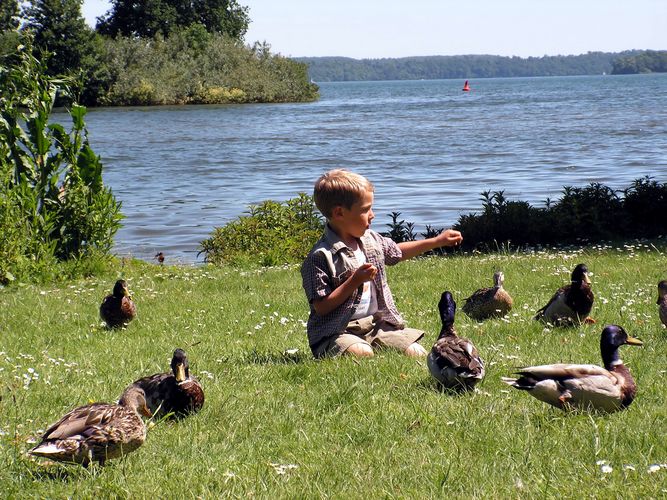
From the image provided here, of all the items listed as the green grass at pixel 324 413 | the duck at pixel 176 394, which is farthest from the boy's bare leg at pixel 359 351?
the duck at pixel 176 394

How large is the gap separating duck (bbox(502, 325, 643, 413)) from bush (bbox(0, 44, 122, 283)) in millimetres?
8981

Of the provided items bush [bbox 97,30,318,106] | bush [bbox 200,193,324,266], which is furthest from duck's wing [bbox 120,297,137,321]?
bush [bbox 97,30,318,106]

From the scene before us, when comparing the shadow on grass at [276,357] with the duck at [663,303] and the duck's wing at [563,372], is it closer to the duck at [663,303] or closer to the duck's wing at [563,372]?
the duck's wing at [563,372]

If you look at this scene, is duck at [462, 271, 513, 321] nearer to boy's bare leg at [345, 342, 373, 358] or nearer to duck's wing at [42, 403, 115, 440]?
boy's bare leg at [345, 342, 373, 358]

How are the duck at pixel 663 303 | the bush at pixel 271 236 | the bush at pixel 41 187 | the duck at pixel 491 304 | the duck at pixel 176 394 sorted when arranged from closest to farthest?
the duck at pixel 176 394 < the duck at pixel 663 303 < the duck at pixel 491 304 < the bush at pixel 41 187 < the bush at pixel 271 236

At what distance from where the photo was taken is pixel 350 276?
23.1 ft

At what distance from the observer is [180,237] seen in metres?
20.8

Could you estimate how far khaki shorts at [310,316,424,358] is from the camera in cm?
718

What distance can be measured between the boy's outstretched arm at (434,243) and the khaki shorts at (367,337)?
0.62 metres

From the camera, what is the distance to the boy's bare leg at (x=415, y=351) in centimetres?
717

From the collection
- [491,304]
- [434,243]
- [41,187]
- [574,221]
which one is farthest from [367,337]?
[574,221]

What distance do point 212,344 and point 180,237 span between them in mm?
13048

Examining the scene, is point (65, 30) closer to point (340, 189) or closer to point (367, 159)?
point (367, 159)

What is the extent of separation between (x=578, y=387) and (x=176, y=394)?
7.76 ft
